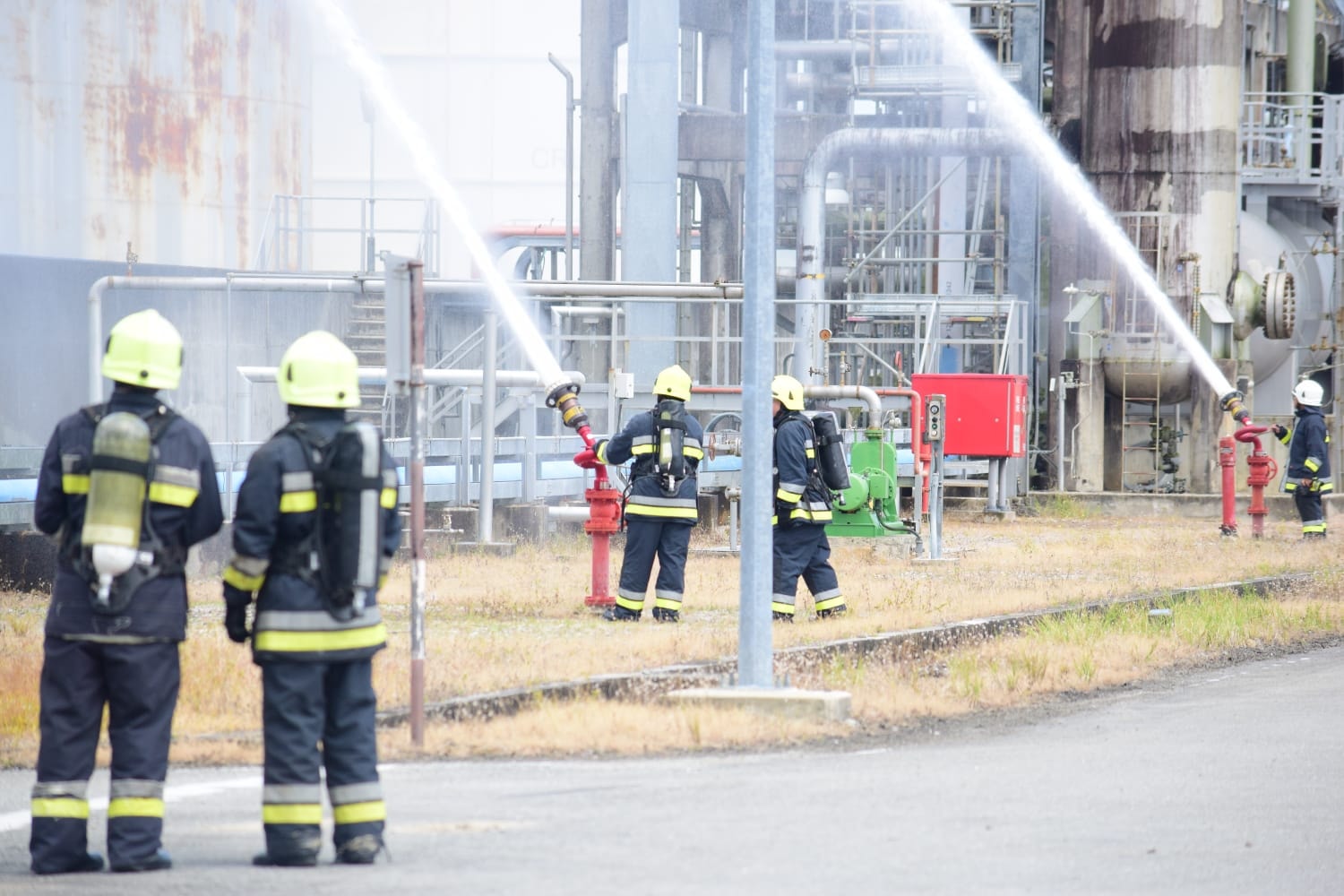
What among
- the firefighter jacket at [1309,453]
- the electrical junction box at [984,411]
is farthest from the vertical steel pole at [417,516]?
the electrical junction box at [984,411]

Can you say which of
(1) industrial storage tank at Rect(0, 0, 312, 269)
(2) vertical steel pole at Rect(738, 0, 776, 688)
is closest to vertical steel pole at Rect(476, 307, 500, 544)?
(1) industrial storage tank at Rect(0, 0, 312, 269)

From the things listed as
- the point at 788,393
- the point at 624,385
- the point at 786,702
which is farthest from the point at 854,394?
the point at 786,702

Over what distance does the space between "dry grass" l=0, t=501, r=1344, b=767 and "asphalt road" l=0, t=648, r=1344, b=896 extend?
38cm

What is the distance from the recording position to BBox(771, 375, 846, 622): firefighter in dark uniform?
1188cm

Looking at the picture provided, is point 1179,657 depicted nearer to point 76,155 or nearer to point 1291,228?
point 76,155

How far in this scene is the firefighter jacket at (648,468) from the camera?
11.6 meters

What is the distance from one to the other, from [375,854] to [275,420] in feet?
57.1

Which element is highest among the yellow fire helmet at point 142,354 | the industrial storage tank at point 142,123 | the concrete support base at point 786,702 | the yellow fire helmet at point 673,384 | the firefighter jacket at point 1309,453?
the industrial storage tank at point 142,123

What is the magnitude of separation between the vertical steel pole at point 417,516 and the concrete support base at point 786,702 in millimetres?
1412

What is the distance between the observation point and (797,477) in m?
11.9

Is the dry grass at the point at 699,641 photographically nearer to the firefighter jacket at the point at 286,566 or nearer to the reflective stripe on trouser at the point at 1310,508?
the reflective stripe on trouser at the point at 1310,508

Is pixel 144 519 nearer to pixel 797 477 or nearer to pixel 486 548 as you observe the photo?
pixel 797 477

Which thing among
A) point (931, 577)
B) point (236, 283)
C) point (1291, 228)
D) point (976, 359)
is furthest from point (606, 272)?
point (931, 577)

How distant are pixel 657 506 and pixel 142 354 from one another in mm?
6073
